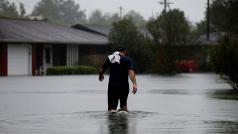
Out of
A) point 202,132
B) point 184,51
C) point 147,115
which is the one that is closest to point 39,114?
point 147,115

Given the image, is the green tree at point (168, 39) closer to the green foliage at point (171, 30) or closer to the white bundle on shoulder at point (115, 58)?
the green foliage at point (171, 30)

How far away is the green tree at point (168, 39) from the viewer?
179 feet

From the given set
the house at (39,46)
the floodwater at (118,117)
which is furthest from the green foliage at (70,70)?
the floodwater at (118,117)

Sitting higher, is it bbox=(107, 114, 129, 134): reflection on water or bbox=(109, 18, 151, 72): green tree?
bbox=(109, 18, 151, 72): green tree

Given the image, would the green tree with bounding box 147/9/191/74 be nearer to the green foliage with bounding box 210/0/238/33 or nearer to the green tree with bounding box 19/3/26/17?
the green foliage with bounding box 210/0/238/33

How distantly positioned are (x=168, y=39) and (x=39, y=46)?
10.4 metres

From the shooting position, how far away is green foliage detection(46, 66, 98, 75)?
182ft

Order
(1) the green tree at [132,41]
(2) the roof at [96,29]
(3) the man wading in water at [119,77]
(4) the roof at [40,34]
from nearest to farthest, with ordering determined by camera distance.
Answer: (3) the man wading in water at [119,77] < (4) the roof at [40,34] < (1) the green tree at [132,41] < (2) the roof at [96,29]

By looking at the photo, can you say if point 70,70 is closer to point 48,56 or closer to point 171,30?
point 48,56

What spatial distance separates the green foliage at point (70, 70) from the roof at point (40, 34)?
79.4 inches

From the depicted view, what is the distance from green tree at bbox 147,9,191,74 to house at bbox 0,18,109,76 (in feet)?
22.8

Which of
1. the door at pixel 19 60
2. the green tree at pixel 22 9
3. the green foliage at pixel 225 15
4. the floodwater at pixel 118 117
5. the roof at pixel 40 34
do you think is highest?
the green tree at pixel 22 9

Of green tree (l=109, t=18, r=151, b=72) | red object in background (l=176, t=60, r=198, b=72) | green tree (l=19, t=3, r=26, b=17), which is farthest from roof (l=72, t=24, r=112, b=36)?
green tree (l=19, t=3, r=26, b=17)

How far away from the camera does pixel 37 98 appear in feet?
77.6
